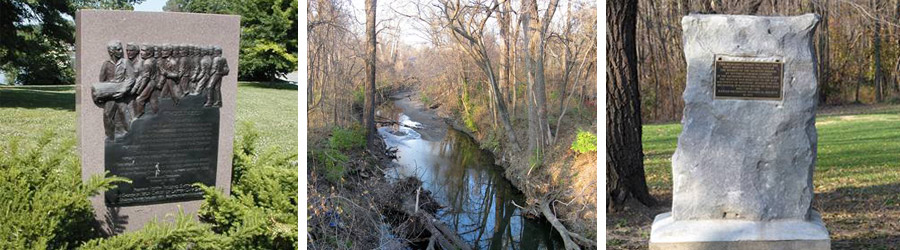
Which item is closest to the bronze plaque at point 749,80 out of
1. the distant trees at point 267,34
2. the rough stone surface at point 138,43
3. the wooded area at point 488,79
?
the wooded area at point 488,79

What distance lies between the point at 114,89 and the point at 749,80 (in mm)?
3832

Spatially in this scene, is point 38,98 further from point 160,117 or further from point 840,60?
point 840,60

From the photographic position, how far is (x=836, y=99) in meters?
16.4

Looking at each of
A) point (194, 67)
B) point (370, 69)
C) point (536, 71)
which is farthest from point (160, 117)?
point (536, 71)

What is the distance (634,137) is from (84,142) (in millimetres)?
4203

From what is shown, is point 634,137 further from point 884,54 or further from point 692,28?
point 884,54

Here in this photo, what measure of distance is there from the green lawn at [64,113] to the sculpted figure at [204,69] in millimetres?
4596

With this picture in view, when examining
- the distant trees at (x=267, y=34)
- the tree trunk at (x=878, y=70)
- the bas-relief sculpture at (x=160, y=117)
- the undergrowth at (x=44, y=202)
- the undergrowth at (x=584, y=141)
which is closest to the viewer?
the undergrowth at (x=44, y=202)

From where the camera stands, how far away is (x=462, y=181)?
20.6 ft

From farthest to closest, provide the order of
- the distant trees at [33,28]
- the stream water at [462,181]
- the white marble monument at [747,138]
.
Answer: the distant trees at [33,28]
the stream water at [462,181]
the white marble monument at [747,138]

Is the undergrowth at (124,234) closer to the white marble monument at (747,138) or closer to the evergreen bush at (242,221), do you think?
the evergreen bush at (242,221)

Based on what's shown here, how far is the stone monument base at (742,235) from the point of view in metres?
4.91

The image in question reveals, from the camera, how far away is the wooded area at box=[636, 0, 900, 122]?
13.5 m

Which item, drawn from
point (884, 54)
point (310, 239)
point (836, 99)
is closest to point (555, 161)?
point (310, 239)
